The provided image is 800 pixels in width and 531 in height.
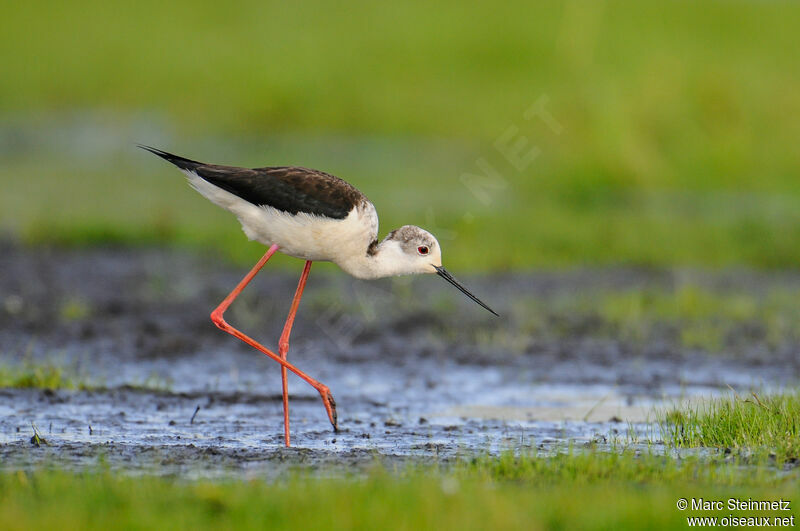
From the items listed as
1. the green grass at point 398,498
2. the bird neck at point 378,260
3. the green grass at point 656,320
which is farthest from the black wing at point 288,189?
the green grass at point 656,320

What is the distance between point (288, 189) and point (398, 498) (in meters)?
2.84

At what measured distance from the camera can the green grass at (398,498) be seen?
4.74 metres

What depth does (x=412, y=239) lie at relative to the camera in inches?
303

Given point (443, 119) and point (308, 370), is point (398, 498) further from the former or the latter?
point (443, 119)

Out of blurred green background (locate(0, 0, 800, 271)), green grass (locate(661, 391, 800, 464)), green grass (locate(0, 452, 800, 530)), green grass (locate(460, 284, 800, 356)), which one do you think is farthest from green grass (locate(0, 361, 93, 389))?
blurred green background (locate(0, 0, 800, 271))

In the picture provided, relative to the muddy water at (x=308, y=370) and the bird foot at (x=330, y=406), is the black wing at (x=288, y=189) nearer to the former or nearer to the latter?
the bird foot at (x=330, y=406)

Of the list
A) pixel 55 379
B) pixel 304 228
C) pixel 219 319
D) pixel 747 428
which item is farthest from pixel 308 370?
pixel 747 428

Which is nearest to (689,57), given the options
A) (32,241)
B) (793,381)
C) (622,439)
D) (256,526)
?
(32,241)

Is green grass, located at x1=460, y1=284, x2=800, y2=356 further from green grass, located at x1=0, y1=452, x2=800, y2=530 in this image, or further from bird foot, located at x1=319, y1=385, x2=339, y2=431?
green grass, located at x1=0, y1=452, x2=800, y2=530

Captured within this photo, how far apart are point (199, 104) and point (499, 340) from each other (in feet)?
57.3

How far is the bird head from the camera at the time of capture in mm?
7699

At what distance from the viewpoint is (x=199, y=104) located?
2670cm

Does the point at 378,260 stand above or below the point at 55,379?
above

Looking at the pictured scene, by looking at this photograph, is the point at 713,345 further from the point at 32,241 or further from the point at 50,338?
the point at 32,241
